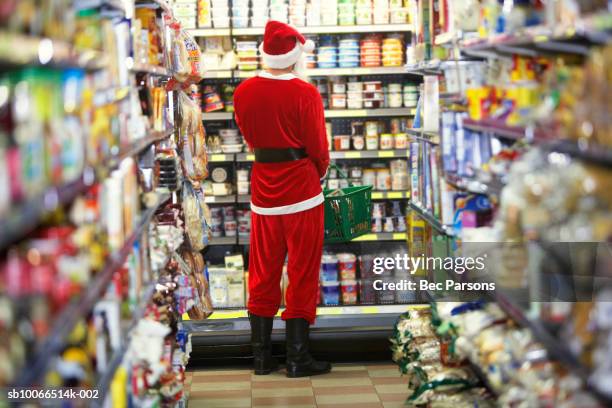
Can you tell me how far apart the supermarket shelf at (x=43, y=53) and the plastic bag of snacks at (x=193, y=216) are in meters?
2.51

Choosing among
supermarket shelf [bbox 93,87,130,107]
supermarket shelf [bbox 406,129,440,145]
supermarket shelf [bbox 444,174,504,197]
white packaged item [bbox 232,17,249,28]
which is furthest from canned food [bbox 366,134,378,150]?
supermarket shelf [bbox 93,87,130,107]

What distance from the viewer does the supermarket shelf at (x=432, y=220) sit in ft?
14.3

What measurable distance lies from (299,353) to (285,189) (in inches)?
41.2

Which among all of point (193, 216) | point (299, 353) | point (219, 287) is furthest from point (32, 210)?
point (219, 287)

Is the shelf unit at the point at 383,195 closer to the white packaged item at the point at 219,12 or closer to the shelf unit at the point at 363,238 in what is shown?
the shelf unit at the point at 363,238

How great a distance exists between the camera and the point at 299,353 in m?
6.07

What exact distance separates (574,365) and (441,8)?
2452 mm

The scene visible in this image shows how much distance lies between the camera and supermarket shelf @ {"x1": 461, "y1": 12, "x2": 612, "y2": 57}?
2406mm

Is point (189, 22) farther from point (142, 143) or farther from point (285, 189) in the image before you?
point (142, 143)

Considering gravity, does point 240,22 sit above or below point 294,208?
above

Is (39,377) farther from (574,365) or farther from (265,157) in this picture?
(265,157)

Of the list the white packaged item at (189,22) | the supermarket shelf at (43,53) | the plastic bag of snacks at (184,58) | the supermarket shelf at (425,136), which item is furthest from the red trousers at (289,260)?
the supermarket shelf at (43,53)

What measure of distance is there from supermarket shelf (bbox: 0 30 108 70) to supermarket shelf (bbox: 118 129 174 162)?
534 mm

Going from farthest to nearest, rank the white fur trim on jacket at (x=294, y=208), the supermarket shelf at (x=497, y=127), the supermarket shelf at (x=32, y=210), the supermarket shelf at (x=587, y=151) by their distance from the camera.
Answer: the white fur trim on jacket at (x=294, y=208) < the supermarket shelf at (x=497, y=127) < the supermarket shelf at (x=587, y=151) < the supermarket shelf at (x=32, y=210)
